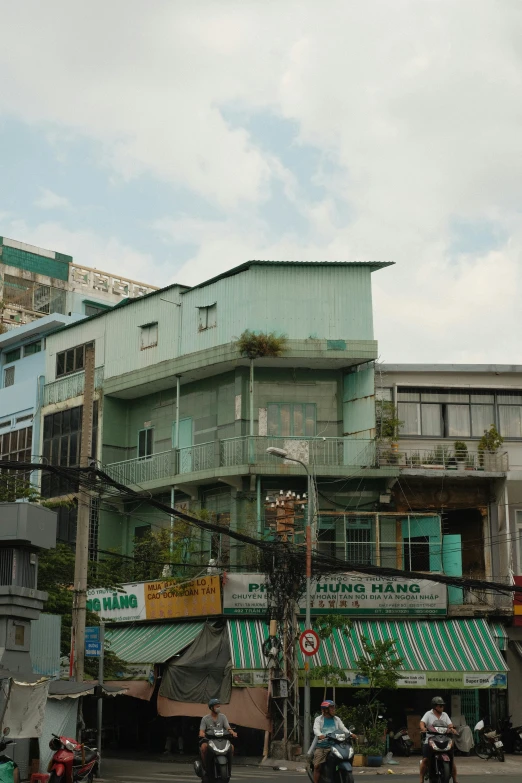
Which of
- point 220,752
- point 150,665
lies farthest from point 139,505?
point 220,752

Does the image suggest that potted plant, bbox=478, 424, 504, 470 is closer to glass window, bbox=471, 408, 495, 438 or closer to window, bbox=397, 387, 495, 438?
glass window, bbox=471, 408, 495, 438

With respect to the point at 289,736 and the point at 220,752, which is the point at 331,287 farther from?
the point at 220,752

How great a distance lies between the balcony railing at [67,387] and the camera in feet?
135

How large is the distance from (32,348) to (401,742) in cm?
2399

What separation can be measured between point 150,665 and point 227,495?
709cm

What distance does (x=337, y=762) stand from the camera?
14.8 meters

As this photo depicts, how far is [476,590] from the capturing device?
33.6m

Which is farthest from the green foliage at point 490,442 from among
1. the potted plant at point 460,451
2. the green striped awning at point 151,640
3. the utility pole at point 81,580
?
the utility pole at point 81,580

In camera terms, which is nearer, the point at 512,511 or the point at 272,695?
the point at 272,695

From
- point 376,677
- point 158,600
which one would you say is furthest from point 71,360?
point 376,677

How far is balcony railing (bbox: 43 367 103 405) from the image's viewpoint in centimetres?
4116

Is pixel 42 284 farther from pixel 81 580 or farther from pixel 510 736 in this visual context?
pixel 81 580

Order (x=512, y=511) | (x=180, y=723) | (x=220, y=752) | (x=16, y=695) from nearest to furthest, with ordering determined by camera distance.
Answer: (x=220, y=752), (x=16, y=695), (x=180, y=723), (x=512, y=511)

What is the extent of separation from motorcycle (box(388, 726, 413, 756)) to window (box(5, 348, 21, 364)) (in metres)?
24.3
